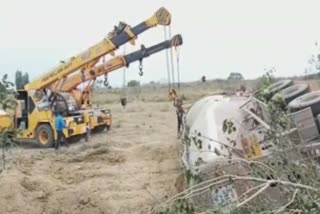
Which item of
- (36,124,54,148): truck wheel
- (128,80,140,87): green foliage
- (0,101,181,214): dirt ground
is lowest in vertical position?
(0,101,181,214): dirt ground

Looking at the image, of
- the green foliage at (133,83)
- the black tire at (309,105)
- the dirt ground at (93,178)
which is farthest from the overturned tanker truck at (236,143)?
the green foliage at (133,83)

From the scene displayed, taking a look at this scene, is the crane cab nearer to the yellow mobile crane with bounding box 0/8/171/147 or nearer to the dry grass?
the yellow mobile crane with bounding box 0/8/171/147

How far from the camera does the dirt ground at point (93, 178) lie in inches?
457

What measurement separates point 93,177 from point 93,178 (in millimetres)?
126

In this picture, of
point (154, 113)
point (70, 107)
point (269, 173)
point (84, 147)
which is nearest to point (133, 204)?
point (269, 173)

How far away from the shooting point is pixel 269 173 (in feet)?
16.7

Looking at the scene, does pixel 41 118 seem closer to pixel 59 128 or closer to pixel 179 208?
pixel 59 128

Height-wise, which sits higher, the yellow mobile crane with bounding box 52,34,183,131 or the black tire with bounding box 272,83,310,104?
the yellow mobile crane with bounding box 52,34,183,131

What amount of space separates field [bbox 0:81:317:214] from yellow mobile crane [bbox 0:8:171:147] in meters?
0.63

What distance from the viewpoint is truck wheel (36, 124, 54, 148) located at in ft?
71.1

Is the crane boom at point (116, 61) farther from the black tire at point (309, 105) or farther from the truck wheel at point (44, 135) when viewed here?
the black tire at point (309, 105)

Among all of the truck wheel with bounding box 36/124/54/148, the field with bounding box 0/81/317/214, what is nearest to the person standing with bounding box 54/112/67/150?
the field with bounding box 0/81/317/214

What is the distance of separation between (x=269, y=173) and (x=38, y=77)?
1897 centimetres

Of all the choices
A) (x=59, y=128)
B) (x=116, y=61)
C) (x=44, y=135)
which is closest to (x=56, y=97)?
(x=44, y=135)
